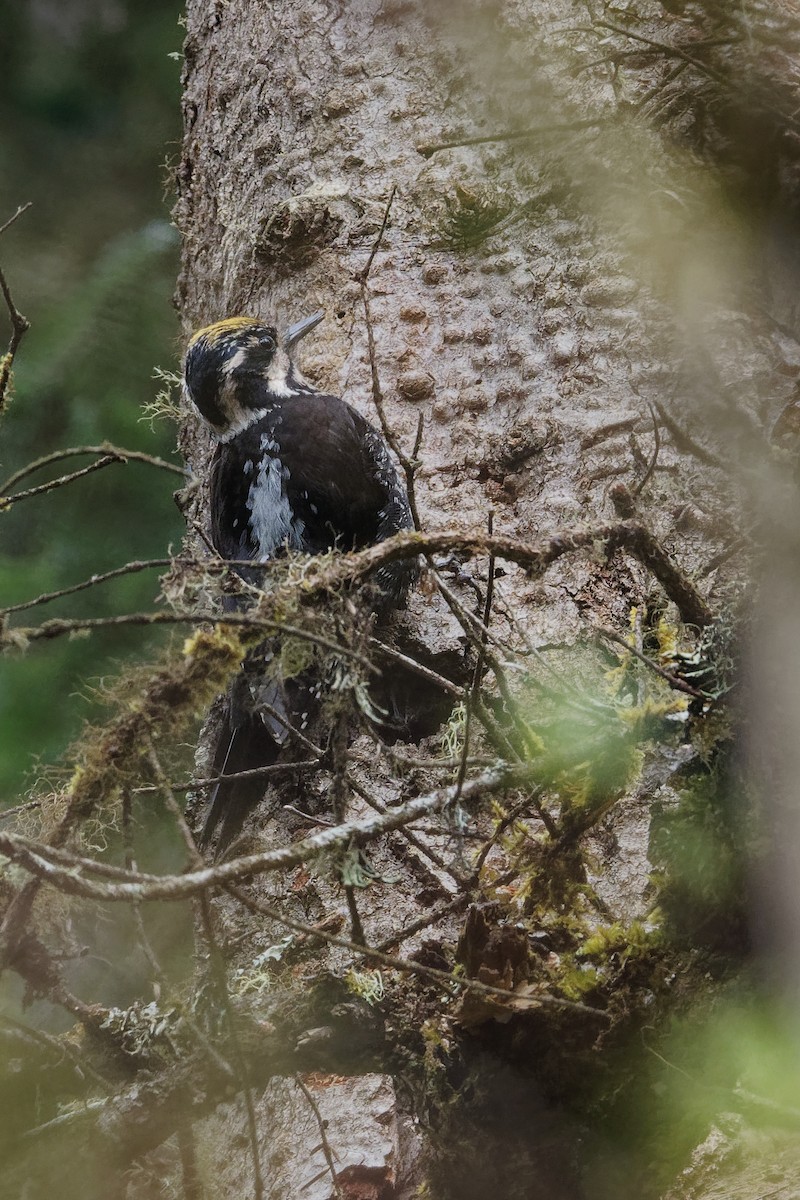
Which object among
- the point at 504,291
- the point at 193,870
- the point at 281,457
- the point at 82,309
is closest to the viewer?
the point at 193,870

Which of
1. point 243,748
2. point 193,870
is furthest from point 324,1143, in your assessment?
point 243,748

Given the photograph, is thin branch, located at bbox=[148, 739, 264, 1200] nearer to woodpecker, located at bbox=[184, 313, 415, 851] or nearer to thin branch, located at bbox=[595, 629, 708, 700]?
thin branch, located at bbox=[595, 629, 708, 700]

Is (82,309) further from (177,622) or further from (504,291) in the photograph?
(177,622)

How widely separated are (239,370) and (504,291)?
2.49 ft

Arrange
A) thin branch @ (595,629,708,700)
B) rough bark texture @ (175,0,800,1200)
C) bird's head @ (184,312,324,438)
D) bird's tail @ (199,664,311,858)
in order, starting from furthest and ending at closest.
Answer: bird's head @ (184,312,324,438) → bird's tail @ (199,664,311,858) → rough bark texture @ (175,0,800,1200) → thin branch @ (595,629,708,700)

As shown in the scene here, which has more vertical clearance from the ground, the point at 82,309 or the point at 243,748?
the point at 82,309

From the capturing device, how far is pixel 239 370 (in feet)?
9.62

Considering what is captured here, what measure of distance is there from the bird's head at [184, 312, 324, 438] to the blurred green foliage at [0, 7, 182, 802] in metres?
0.86

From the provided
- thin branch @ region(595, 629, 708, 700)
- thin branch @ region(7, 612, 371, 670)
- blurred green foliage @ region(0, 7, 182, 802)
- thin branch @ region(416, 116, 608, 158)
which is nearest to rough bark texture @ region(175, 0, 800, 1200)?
thin branch @ region(416, 116, 608, 158)

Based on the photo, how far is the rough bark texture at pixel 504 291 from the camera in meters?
2.06

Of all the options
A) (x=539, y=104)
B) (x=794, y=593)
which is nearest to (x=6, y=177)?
(x=539, y=104)

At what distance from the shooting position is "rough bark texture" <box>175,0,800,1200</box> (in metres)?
2.06

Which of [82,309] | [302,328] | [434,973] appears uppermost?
[82,309]

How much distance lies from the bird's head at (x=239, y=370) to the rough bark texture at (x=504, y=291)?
0.07m
